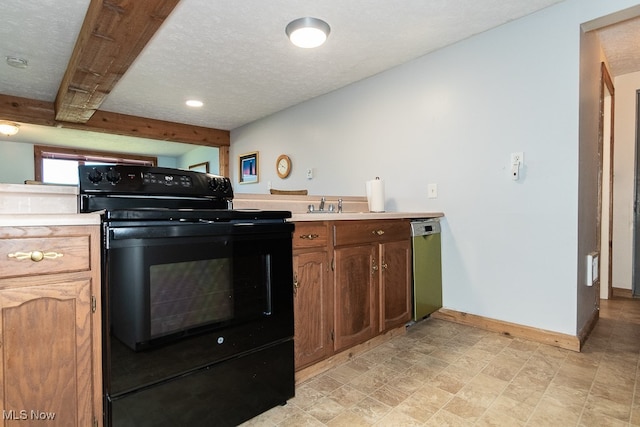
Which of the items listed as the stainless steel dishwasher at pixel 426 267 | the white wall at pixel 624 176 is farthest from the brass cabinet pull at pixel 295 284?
the white wall at pixel 624 176

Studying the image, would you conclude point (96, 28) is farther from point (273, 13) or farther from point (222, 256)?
point (222, 256)

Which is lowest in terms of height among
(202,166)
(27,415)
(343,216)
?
(27,415)

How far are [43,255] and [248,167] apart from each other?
3.86m

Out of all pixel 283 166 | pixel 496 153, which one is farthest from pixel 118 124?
pixel 496 153

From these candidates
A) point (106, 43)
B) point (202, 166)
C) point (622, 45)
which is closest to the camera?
point (106, 43)

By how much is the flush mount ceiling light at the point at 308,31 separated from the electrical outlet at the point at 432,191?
1.44 m

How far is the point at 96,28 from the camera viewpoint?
6.79 ft

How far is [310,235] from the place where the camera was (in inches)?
69.8

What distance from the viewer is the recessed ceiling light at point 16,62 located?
278cm

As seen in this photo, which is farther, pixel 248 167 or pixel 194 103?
pixel 248 167

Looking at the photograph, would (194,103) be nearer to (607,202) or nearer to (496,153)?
(496,153)

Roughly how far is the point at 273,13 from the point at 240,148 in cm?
292

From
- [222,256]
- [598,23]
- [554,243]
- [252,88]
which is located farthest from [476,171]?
[252,88]

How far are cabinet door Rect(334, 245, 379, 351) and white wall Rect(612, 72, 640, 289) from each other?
9.77 feet
